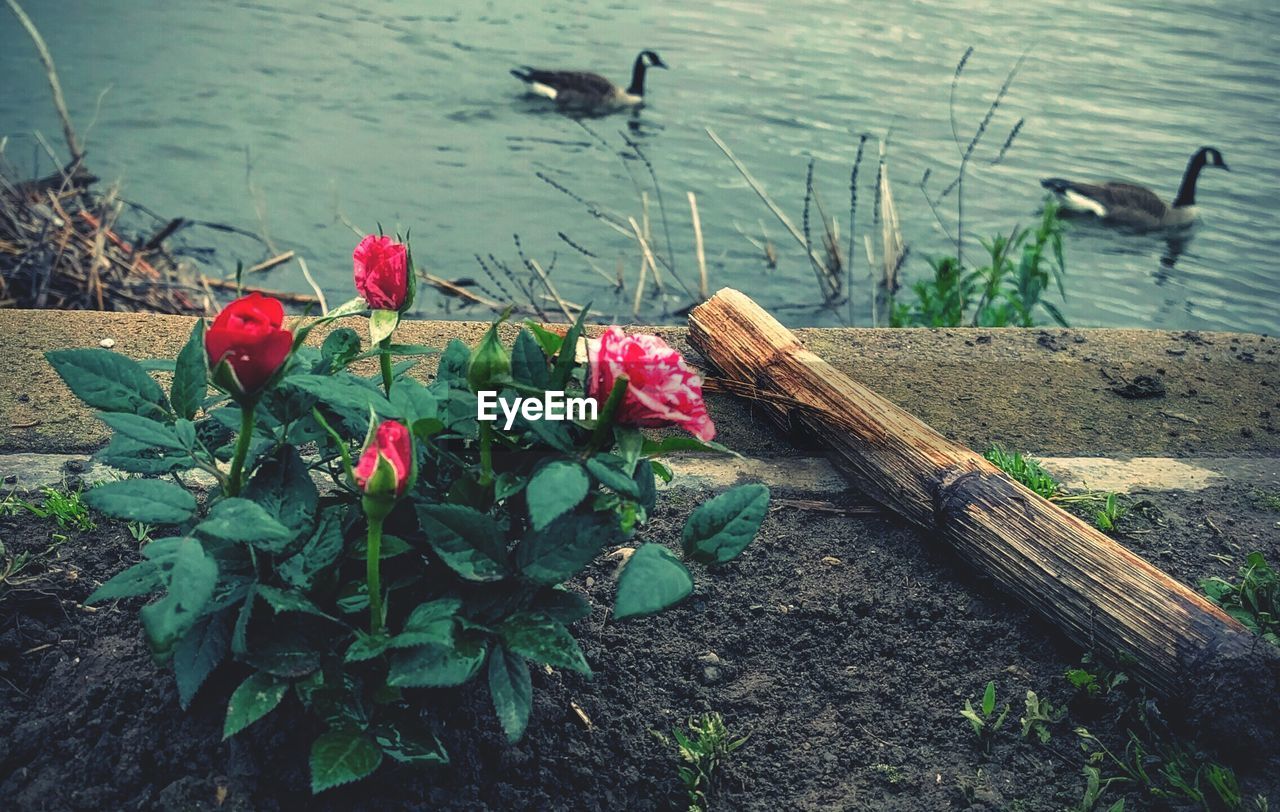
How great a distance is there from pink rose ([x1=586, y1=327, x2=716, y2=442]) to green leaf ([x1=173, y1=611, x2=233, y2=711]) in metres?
0.64

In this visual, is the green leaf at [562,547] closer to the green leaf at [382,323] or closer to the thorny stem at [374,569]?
the thorny stem at [374,569]

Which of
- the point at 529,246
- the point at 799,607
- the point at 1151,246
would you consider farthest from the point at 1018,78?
the point at 799,607

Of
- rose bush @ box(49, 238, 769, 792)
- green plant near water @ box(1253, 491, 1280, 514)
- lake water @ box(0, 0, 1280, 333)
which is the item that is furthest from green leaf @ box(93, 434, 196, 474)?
lake water @ box(0, 0, 1280, 333)

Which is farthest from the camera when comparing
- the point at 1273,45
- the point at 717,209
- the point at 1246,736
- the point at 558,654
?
the point at 1273,45

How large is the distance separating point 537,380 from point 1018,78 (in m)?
9.02

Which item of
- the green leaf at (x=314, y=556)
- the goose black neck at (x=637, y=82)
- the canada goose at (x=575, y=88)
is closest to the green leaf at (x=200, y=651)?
the green leaf at (x=314, y=556)

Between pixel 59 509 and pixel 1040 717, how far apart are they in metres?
1.91

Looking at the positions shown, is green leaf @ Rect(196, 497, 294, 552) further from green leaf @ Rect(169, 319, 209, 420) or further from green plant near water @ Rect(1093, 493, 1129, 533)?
green plant near water @ Rect(1093, 493, 1129, 533)

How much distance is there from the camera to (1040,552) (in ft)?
7.37

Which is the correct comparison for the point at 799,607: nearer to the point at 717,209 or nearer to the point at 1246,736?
the point at 1246,736

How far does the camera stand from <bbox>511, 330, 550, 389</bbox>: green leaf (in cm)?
167

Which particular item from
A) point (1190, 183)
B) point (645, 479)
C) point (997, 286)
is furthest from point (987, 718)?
point (1190, 183)

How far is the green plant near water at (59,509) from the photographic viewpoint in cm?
229

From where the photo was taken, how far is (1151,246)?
24.2 ft
